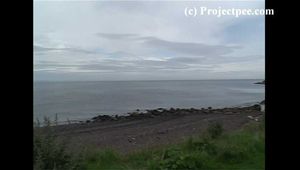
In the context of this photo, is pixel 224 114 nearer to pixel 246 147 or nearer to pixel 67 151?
pixel 246 147

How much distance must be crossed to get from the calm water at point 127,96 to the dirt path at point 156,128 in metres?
0.32

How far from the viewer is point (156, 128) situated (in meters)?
6.09

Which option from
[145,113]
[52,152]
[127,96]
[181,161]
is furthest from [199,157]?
[145,113]

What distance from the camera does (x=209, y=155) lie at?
3.17m

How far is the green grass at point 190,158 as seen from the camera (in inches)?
100

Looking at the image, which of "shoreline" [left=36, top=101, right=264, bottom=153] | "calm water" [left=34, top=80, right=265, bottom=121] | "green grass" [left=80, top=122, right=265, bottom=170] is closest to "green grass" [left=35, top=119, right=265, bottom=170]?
"green grass" [left=80, top=122, right=265, bottom=170]

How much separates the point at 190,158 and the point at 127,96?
1513 millimetres

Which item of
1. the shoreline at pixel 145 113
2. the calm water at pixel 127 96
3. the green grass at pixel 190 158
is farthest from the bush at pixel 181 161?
the shoreline at pixel 145 113

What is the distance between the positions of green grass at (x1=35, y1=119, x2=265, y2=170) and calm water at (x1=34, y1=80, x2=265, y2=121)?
1.35ft

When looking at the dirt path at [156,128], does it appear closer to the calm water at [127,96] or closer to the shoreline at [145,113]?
the shoreline at [145,113]

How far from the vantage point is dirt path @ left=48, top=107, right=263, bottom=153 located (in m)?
4.56

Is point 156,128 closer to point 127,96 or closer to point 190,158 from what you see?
point 127,96

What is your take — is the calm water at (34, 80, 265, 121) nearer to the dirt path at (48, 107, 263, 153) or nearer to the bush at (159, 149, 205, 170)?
the dirt path at (48, 107, 263, 153)
